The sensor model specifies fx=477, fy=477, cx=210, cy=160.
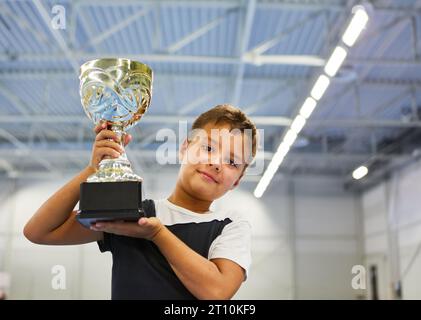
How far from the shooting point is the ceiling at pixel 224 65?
9.35 feet

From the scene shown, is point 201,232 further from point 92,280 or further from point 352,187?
point 352,187

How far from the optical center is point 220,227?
66 cm

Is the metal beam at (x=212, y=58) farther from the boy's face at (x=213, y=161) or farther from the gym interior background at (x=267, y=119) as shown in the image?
the boy's face at (x=213, y=161)

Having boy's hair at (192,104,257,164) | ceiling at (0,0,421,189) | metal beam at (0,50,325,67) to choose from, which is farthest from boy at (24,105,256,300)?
metal beam at (0,50,325,67)

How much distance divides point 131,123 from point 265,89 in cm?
376

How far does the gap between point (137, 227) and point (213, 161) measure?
176 mm

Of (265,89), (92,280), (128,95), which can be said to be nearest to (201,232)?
(128,95)

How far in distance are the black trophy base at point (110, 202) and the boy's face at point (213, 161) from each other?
0.37 feet

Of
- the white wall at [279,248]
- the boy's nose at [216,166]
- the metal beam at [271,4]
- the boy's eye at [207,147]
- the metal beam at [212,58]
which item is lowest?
the boy's nose at [216,166]

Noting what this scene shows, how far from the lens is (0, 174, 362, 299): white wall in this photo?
6.43 metres

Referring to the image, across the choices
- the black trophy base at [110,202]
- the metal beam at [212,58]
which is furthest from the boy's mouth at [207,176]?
the metal beam at [212,58]

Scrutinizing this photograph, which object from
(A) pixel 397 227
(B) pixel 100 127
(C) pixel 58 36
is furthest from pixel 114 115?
(A) pixel 397 227

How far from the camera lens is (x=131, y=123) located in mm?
715

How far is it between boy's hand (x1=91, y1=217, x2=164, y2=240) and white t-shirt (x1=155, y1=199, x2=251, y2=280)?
11 cm
